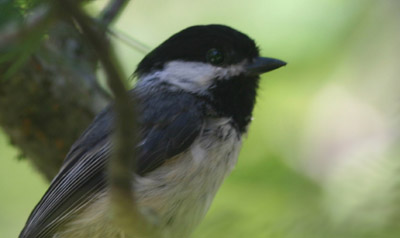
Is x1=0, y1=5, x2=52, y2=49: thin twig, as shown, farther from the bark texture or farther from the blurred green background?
the bark texture

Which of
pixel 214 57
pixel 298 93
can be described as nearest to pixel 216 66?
pixel 214 57

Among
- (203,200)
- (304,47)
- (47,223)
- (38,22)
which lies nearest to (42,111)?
(47,223)

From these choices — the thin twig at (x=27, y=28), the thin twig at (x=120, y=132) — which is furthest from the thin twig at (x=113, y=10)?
the thin twig at (x=27, y=28)

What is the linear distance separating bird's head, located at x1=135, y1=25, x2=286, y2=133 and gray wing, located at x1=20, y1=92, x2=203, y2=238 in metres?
0.10

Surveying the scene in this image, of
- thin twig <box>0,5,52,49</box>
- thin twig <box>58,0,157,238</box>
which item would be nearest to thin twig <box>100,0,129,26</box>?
thin twig <box>58,0,157,238</box>

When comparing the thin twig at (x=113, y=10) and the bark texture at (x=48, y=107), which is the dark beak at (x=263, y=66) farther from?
the bark texture at (x=48, y=107)

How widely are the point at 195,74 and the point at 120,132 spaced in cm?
156

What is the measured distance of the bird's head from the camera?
3051 millimetres

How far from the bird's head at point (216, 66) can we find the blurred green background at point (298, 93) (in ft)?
0.84

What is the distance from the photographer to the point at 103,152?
9.39 ft

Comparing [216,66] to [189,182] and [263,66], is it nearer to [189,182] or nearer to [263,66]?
[263,66]

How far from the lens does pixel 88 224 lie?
274cm

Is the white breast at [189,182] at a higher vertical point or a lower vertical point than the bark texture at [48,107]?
lower

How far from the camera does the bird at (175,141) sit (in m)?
2.71
